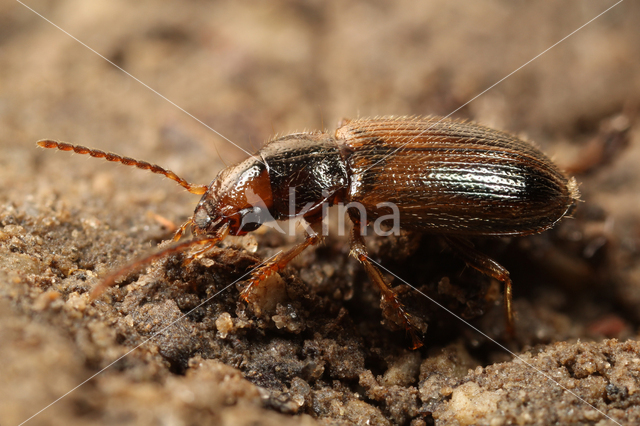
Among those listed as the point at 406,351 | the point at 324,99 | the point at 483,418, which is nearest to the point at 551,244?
the point at 406,351

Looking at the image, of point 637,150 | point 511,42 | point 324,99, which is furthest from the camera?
point 511,42

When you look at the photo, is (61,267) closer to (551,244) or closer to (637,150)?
(551,244)

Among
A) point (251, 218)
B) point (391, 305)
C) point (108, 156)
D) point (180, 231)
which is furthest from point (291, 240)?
point (108, 156)

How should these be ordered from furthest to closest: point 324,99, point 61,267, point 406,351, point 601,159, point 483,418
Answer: point 324,99 < point 601,159 < point 406,351 < point 61,267 < point 483,418

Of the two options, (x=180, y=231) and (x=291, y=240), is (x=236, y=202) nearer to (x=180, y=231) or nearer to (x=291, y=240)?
(x=180, y=231)

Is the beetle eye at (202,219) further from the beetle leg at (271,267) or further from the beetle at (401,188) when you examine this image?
the beetle leg at (271,267)

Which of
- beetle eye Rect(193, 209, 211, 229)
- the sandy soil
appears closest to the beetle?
beetle eye Rect(193, 209, 211, 229)

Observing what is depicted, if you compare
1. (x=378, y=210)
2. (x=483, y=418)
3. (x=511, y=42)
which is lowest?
(x=483, y=418)

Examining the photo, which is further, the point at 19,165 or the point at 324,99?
the point at 324,99
